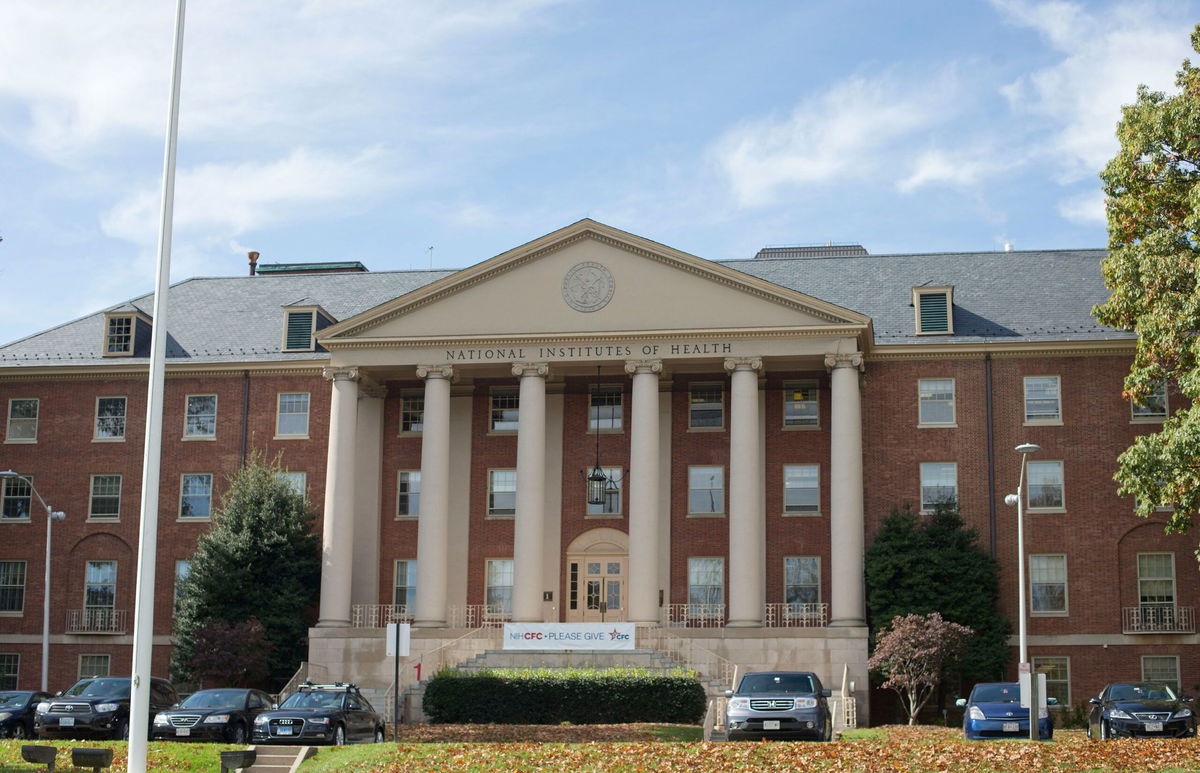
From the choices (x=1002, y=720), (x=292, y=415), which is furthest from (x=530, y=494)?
(x=1002, y=720)

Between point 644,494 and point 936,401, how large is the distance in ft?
35.2

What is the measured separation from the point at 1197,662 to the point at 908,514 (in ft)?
33.6

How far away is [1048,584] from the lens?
48406 mm

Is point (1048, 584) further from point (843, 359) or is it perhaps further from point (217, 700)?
point (217, 700)

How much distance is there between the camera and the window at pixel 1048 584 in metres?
48.1

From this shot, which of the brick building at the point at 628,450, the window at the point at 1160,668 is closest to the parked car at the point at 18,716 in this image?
the brick building at the point at 628,450

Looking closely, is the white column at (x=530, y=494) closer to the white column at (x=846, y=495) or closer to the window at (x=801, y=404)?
the window at (x=801, y=404)

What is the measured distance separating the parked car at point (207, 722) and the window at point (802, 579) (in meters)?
20.9

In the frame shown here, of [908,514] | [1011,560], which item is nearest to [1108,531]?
[1011,560]

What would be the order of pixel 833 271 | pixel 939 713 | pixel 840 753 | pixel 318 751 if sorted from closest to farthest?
pixel 840 753
pixel 318 751
pixel 939 713
pixel 833 271

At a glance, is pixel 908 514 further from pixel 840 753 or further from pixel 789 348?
pixel 840 753

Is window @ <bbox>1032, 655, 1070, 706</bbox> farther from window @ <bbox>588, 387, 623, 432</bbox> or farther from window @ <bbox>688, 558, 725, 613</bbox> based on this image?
window @ <bbox>588, 387, 623, 432</bbox>

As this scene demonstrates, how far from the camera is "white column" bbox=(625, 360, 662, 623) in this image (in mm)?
46281

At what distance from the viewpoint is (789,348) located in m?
47.8
